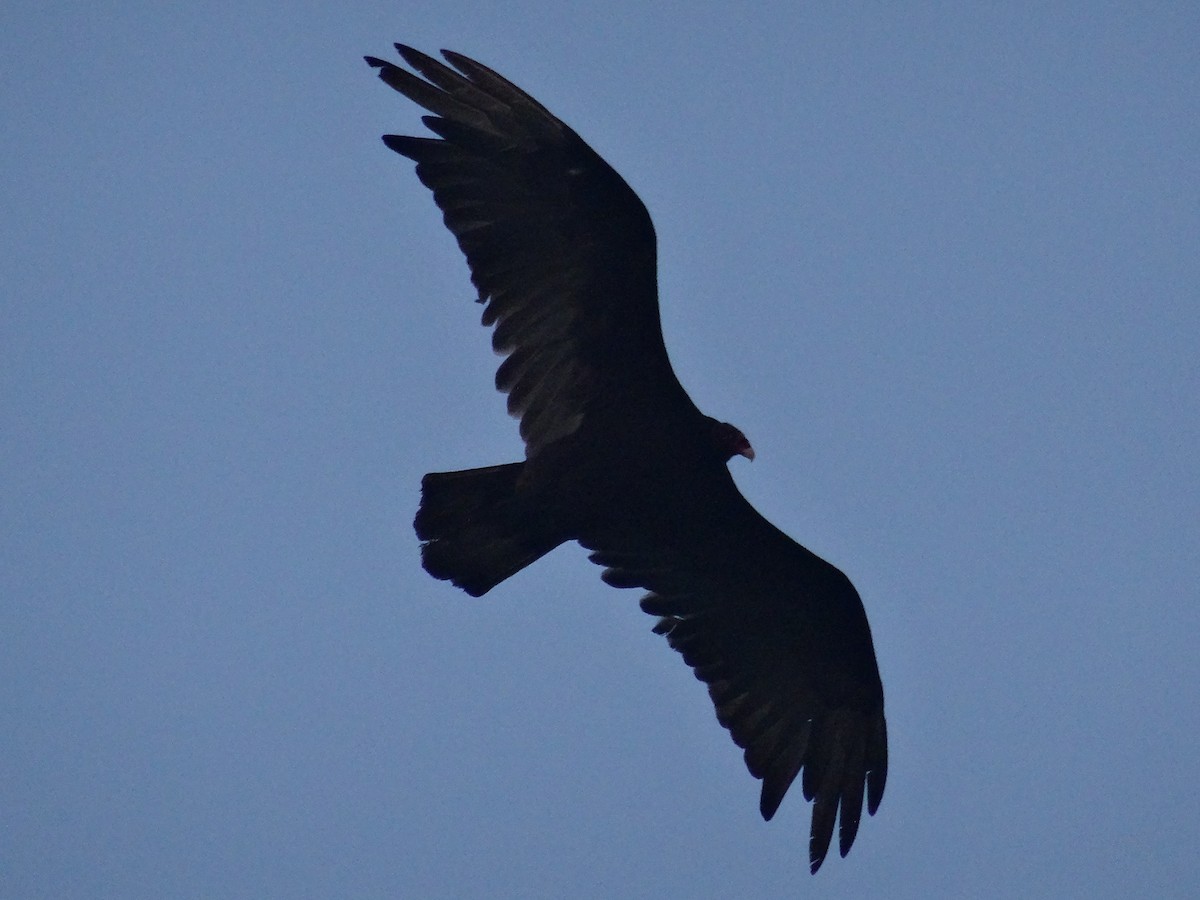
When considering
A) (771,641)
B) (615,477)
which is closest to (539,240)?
(615,477)

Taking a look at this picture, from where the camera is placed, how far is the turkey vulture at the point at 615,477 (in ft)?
24.1

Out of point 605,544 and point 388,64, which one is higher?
point 388,64

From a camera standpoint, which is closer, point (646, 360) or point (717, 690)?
point (646, 360)

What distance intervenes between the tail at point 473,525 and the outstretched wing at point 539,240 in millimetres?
322

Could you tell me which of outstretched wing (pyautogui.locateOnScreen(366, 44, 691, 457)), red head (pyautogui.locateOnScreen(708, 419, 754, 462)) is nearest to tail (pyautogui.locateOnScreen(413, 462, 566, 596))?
outstretched wing (pyautogui.locateOnScreen(366, 44, 691, 457))

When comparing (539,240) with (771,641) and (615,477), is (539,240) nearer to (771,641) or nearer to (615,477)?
(615,477)

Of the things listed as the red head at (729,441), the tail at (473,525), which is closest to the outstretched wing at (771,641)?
the red head at (729,441)

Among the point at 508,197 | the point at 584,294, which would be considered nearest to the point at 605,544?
the point at 584,294

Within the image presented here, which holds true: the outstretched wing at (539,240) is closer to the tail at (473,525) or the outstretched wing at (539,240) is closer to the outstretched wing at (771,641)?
the tail at (473,525)

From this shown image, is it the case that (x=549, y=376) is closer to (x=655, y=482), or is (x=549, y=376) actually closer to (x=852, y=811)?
(x=655, y=482)

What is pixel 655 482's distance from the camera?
8234 mm

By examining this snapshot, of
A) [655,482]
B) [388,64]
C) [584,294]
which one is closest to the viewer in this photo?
[388,64]

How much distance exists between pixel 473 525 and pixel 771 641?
6.80ft

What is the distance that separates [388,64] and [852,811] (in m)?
4.71
